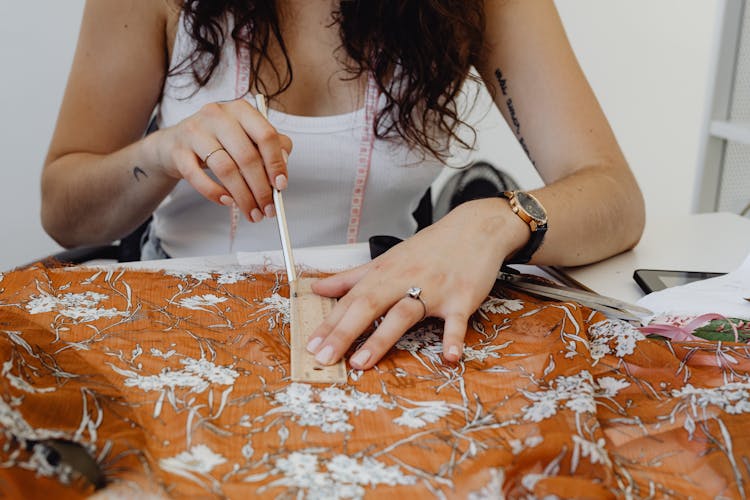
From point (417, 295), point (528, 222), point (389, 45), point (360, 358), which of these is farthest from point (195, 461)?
point (389, 45)

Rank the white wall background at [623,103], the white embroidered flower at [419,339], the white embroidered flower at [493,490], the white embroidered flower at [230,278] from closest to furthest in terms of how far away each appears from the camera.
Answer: the white embroidered flower at [493,490] → the white embroidered flower at [419,339] → the white embroidered flower at [230,278] → the white wall background at [623,103]

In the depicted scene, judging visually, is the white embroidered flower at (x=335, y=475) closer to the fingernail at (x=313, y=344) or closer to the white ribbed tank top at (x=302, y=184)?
the fingernail at (x=313, y=344)

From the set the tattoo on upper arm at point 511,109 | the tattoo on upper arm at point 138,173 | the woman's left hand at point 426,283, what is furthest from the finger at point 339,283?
the tattoo on upper arm at point 511,109

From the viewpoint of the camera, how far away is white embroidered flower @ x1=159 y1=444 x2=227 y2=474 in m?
0.42

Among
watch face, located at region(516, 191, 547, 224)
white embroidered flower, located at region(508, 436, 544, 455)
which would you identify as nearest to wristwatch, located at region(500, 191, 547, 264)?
watch face, located at region(516, 191, 547, 224)

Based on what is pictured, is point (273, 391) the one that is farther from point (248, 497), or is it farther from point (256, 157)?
point (256, 157)

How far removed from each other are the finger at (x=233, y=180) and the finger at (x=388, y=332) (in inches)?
7.3

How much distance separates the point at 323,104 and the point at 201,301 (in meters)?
0.46

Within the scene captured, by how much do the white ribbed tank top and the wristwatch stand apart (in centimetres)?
31

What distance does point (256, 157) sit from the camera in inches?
27.5

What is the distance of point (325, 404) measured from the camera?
501mm

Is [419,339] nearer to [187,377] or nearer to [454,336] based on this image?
[454,336]

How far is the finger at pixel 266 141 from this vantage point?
691 mm

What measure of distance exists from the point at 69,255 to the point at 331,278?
0.54 meters
